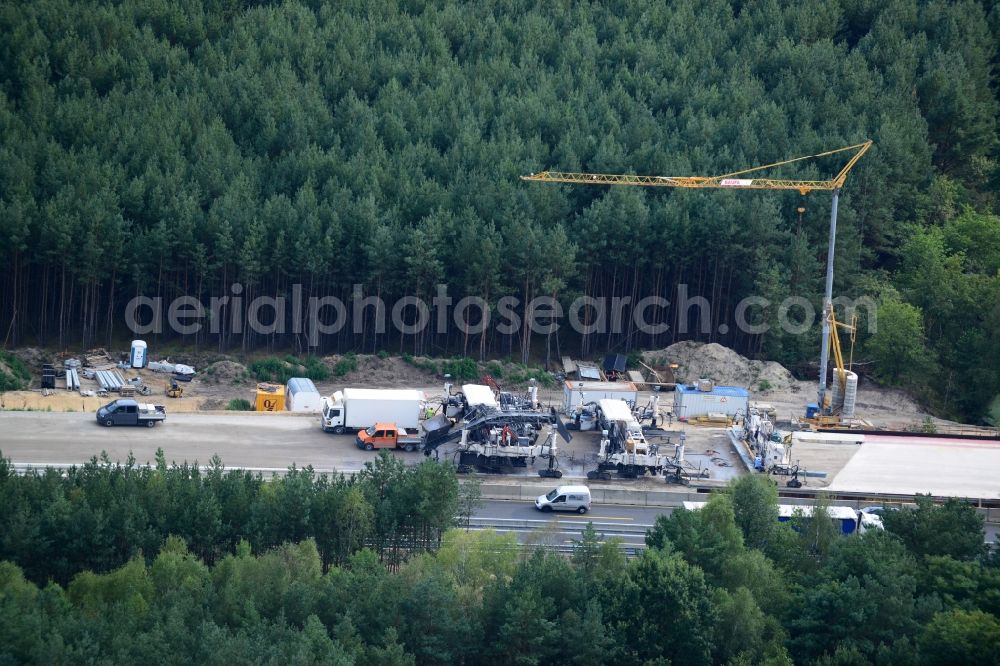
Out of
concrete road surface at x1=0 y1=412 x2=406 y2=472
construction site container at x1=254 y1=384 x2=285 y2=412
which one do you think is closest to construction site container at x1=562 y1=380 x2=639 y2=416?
concrete road surface at x1=0 y1=412 x2=406 y2=472

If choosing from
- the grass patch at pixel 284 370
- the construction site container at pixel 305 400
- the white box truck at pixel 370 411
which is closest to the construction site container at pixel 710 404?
the white box truck at pixel 370 411

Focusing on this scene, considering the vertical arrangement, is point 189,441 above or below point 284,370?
below

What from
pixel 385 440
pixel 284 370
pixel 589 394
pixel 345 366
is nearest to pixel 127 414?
pixel 385 440

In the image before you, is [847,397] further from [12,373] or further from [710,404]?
[12,373]

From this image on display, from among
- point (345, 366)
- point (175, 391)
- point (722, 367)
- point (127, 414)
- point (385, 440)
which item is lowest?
point (385, 440)

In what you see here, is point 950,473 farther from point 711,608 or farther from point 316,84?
point 316,84

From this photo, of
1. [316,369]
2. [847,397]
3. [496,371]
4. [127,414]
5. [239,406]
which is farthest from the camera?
[496,371]
